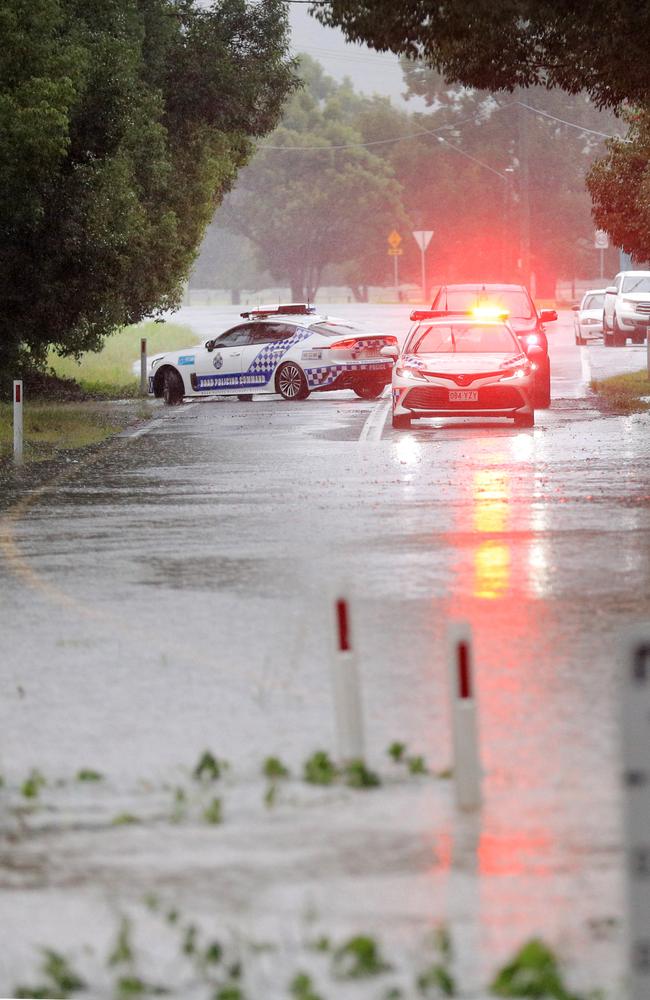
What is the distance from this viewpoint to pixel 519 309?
31375 mm

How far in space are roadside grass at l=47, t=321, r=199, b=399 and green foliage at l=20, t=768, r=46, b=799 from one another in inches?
1153

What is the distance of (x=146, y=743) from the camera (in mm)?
8211

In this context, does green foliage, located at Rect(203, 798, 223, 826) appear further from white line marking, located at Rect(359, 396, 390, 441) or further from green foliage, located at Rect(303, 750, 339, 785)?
white line marking, located at Rect(359, 396, 390, 441)

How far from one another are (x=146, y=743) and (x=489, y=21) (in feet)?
49.7

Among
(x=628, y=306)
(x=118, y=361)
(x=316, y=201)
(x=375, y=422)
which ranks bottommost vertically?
(x=375, y=422)

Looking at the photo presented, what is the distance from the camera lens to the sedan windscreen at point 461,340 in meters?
27.0

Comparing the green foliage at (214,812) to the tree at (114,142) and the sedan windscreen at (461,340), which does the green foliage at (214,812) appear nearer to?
the tree at (114,142)

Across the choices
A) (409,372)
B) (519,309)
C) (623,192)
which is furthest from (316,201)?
(409,372)

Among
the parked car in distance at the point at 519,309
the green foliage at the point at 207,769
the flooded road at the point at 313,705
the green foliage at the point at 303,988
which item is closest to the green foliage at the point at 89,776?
the flooded road at the point at 313,705

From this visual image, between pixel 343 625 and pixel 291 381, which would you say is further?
pixel 291 381

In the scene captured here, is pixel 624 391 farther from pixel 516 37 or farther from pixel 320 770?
pixel 320 770

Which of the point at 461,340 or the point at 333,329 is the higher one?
the point at 333,329

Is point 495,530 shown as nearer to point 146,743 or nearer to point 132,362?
point 146,743

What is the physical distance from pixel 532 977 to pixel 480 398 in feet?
69.8
